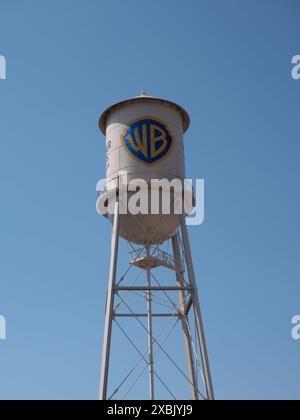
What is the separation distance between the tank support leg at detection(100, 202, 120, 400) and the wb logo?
6.91 ft

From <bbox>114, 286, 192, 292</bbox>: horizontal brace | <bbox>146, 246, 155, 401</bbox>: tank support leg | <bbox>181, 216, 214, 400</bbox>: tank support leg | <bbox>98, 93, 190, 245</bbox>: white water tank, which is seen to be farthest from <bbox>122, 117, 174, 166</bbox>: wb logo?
<bbox>114, 286, 192, 292</bbox>: horizontal brace

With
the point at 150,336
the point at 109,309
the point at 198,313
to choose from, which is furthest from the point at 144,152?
the point at 150,336

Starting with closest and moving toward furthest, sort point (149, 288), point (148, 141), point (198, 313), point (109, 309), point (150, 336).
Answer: point (109, 309) < point (198, 313) < point (149, 288) < point (148, 141) < point (150, 336)

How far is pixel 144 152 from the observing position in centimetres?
2338

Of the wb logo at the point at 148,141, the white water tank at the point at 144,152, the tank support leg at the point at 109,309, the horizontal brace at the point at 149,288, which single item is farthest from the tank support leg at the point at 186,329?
the wb logo at the point at 148,141

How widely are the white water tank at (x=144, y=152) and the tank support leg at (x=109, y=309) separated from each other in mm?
800

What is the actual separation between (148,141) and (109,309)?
6.53 metres

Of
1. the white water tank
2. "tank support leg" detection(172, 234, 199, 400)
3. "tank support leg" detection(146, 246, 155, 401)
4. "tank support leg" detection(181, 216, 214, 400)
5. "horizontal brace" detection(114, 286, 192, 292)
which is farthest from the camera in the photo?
"tank support leg" detection(172, 234, 199, 400)

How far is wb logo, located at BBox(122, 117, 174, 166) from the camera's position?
920 inches

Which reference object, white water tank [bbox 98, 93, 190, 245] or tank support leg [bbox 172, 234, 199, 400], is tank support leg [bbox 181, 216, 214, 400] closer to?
white water tank [bbox 98, 93, 190, 245]

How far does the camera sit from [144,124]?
2378 cm

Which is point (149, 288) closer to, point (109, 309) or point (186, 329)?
point (109, 309)
